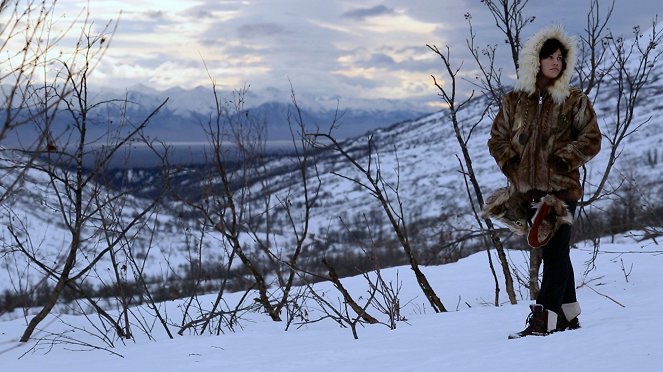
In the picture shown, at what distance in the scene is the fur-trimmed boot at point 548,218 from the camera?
3412 mm

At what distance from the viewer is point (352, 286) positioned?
9.10m

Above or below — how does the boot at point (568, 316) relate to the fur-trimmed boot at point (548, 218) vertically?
below

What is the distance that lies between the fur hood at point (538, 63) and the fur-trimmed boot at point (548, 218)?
58cm

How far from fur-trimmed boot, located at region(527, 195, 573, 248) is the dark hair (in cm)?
79

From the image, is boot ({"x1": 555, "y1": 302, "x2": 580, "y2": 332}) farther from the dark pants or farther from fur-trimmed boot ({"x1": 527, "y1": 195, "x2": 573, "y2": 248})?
fur-trimmed boot ({"x1": 527, "y1": 195, "x2": 573, "y2": 248})

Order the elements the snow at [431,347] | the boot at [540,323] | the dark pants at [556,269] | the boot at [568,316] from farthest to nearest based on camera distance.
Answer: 1. the boot at [568,316]
2. the dark pants at [556,269]
3. the boot at [540,323]
4. the snow at [431,347]

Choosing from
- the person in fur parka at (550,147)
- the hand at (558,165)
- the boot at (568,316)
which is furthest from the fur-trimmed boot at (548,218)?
the boot at (568,316)

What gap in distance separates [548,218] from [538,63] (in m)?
0.90

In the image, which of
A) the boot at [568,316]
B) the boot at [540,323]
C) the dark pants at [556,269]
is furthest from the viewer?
the boot at [568,316]

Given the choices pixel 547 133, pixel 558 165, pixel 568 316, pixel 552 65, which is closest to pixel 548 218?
pixel 558 165

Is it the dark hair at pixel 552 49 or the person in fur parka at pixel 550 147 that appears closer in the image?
the person in fur parka at pixel 550 147

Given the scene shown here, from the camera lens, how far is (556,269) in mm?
3549

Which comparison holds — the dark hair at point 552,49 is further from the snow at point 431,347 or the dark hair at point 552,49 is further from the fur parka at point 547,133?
the snow at point 431,347

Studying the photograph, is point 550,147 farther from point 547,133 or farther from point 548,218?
point 548,218
